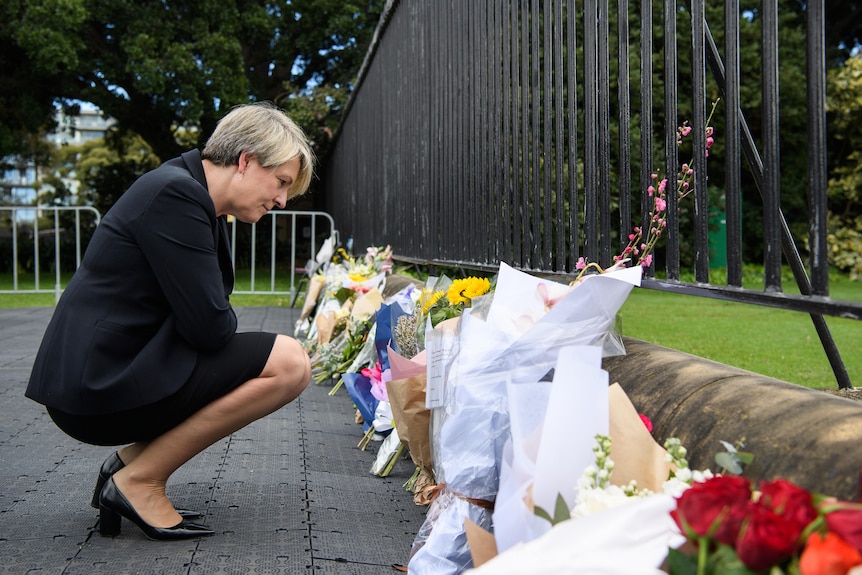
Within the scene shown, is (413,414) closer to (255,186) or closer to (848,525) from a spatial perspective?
(255,186)

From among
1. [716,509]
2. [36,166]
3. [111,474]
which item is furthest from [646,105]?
[36,166]

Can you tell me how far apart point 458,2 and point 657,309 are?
6991 mm

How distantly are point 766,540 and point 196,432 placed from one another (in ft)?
6.34

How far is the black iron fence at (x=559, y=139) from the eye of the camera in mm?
1699

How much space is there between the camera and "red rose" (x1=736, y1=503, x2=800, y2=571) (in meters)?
1.00

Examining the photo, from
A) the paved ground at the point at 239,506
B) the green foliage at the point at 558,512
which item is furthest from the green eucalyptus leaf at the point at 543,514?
the paved ground at the point at 239,506

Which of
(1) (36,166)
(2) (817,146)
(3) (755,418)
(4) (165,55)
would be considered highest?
(4) (165,55)

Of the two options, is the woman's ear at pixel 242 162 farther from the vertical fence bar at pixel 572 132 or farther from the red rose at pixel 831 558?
the red rose at pixel 831 558

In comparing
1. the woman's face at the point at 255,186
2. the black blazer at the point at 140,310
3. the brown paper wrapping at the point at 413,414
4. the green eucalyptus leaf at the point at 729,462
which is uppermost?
the woman's face at the point at 255,186

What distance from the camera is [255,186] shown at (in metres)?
2.79

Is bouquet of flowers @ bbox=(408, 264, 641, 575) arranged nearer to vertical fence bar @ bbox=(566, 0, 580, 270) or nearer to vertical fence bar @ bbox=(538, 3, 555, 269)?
vertical fence bar @ bbox=(566, 0, 580, 270)

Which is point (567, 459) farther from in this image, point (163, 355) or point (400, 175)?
point (400, 175)

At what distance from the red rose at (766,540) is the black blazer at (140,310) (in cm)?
177

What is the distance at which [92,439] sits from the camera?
2590 millimetres
